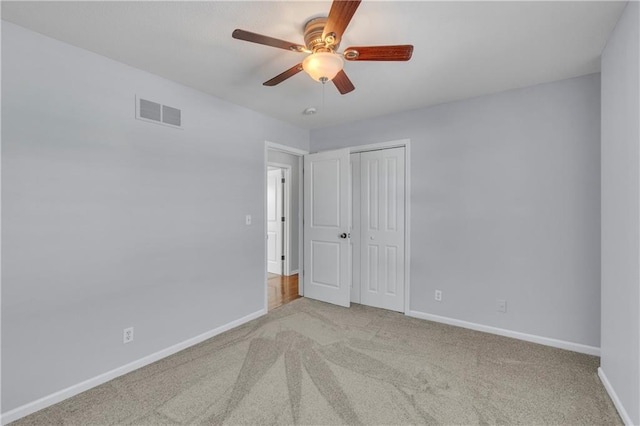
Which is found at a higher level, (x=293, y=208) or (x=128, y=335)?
(x=293, y=208)

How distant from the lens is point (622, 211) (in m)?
1.83

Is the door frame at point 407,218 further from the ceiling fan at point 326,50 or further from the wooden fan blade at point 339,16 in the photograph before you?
the wooden fan blade at point 339,16

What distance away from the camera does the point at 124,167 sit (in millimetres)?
2391

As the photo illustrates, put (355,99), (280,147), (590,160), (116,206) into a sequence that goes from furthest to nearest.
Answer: (280,147), (355,99), (590,160), (116,206)

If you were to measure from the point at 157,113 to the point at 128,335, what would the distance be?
74.5 inches

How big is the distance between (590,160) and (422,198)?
150 cm

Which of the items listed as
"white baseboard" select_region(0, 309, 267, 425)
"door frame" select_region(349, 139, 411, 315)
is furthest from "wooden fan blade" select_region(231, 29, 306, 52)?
"white baseboard" select_region(0, 309, 267, 425)

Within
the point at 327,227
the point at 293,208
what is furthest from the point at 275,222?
the point at 327,227

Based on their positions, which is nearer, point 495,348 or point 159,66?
point 159,66

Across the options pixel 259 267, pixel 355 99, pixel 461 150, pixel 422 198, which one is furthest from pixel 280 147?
pixel 461 150

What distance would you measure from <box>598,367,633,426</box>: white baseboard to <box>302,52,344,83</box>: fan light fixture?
2684 mm

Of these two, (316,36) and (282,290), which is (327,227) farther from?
(316,36)

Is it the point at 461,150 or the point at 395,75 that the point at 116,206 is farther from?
the point at 461,150

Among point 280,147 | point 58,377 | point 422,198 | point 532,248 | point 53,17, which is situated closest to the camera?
point 53,17
